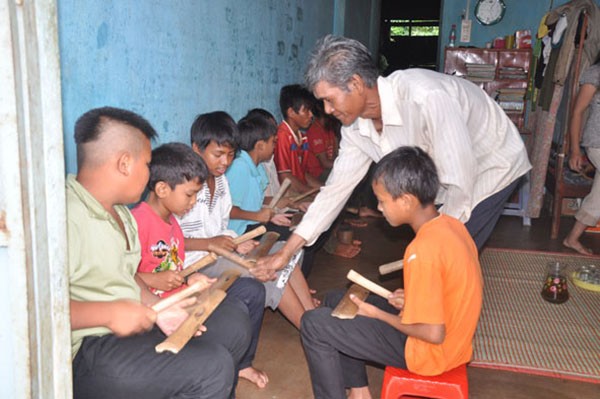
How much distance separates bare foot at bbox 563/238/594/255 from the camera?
4429 mm

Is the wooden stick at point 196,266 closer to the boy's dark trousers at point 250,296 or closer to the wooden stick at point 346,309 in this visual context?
the boy's dark trousers at point 250,296

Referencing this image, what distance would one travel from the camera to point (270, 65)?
413 centimetres

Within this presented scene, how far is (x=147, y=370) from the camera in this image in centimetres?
152

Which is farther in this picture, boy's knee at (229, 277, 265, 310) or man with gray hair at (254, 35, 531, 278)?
boy's knee at (229, 277, 265, 310)

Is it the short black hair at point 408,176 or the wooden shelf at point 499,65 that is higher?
the wooden shelf at point 499,65

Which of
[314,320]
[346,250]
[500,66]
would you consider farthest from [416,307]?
[500,66]

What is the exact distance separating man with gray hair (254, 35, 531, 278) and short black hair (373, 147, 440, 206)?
0.15 metres

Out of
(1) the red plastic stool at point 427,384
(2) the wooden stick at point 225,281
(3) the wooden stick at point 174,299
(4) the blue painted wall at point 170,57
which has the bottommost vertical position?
(1) the red plastic stool at point 427,384

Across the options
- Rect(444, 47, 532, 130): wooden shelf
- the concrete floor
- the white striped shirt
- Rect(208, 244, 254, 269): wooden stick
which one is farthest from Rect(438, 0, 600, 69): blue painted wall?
Rect(208, 244, 254, 269): wooden stick

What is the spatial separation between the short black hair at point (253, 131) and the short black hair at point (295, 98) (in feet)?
2.64

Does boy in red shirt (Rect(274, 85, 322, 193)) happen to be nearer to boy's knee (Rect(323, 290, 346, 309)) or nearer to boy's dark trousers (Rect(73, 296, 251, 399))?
boy's knee (Rect(323, 290, 346, 309))

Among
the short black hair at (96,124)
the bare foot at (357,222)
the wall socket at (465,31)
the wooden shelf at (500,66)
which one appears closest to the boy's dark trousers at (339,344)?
the short black hair at (96,124)

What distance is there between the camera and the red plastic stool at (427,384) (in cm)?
174

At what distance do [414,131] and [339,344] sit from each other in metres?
0.84
